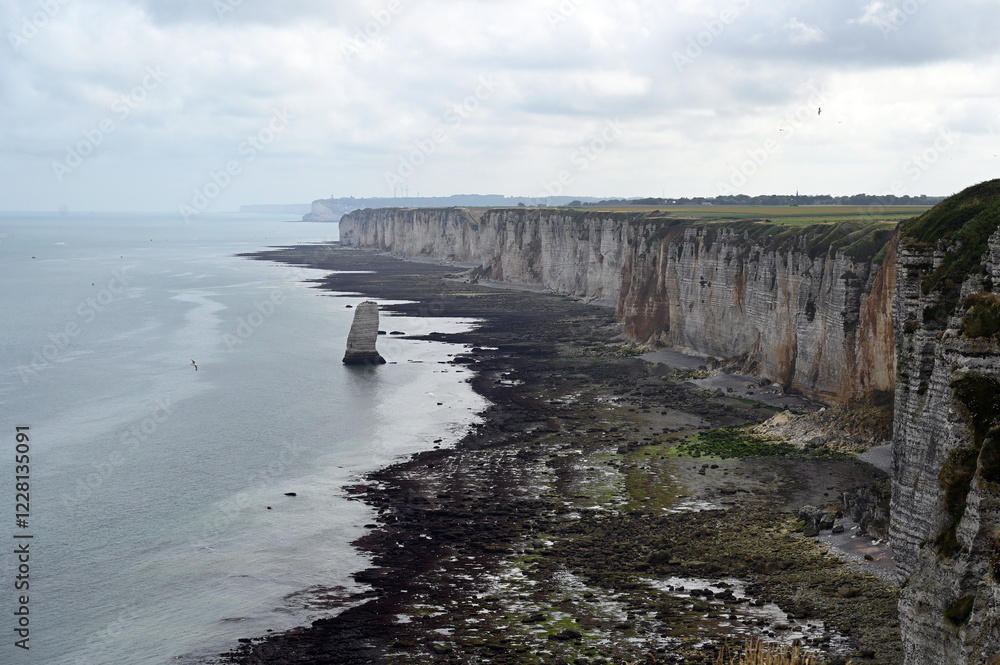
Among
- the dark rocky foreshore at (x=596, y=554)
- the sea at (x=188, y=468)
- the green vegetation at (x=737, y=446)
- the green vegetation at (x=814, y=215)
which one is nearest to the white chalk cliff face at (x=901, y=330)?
the dark rocky foreshore at (x=596, y=554)

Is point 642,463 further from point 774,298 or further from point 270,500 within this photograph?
point 774,298

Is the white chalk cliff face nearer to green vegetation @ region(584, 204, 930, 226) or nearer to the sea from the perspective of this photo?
green vegetation @ region(584, 204, 930, 226)

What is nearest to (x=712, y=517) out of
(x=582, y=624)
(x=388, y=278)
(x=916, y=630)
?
(x=582, y=624)

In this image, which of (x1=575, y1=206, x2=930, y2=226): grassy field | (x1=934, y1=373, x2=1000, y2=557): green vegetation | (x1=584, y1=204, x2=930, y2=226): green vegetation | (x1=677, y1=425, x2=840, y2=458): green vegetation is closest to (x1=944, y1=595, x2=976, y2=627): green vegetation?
(x1=934, y1=373, x2=1000, y2=557): green vegetation

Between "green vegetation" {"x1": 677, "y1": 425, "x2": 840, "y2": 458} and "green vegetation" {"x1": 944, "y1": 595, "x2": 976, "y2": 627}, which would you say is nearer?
"green vegetation" {"x1": 944, "y1": 595, "x2": 976, "y2": 627}

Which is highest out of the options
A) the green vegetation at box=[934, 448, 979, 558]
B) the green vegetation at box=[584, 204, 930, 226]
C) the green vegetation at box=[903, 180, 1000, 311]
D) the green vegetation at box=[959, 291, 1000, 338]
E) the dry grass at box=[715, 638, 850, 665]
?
the green vegetation at box=[584, 204, 930, 226]

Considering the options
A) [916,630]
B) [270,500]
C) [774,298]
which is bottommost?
[270,500]

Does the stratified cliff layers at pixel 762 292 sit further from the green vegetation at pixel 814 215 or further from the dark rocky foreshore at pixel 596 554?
the dark rocky foreshore at pixel 596 554
